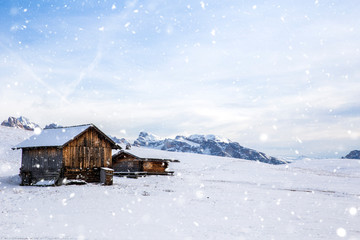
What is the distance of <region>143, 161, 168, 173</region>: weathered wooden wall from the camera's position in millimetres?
50638

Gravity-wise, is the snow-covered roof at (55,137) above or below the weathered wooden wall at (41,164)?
above

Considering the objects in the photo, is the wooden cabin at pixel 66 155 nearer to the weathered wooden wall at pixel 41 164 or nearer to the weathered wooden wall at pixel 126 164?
the weathered wooden wall at pixel 41 164

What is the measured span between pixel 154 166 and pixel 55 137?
68.7 feet

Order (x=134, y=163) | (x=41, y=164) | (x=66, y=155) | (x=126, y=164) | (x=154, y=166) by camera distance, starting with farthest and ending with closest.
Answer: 1. (x=154, y=166)
2. (x=126, y=164)
3. (x=134, y=163)
4. (x=41, y=164)
5. (x=66, y=155)

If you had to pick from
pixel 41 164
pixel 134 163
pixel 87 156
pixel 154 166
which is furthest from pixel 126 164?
pixel 41 164

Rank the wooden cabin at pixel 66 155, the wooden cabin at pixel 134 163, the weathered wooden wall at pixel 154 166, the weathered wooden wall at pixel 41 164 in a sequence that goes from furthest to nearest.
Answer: the weathered wooden wall at pixel 154 166 < the wooden cabin at pixel 134 163 < the weathered wooden wall at pixel 41 164 < the wooden cabin at pixel 66 155

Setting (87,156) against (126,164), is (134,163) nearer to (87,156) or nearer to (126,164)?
(126,164)

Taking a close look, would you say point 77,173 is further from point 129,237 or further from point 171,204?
point 129,237

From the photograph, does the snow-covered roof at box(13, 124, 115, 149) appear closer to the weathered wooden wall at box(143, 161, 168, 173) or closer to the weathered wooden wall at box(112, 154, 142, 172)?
the weathered wooden wall at box(112, 154, 142, 172)

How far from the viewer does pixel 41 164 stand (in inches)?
1305

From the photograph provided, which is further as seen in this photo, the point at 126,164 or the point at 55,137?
the point at 126,164

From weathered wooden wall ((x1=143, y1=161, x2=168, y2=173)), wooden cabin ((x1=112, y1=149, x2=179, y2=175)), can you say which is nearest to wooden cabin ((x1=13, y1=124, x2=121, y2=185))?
wooden cabin ((x1=112, y1=149, x2=179, y2=175))

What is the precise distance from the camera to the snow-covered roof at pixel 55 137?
105 ft

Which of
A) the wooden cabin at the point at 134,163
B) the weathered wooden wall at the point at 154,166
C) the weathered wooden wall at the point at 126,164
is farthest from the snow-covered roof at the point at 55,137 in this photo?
the weathered wooden wall at the point at 154,166
